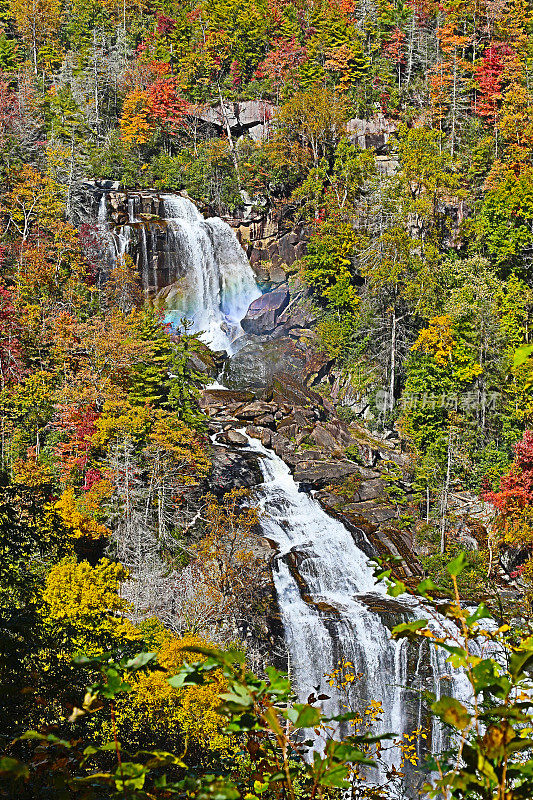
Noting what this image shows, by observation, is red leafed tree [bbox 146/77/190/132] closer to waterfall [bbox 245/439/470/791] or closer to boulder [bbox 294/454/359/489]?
boulder [bbox 294/454/359/489]

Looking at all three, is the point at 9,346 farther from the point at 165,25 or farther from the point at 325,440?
the point at 165,25

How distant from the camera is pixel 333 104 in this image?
31875 millimetres

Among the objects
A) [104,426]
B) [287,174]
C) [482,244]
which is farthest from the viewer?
[287,174]

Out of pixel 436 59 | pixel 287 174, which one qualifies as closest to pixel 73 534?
pixel 287 174

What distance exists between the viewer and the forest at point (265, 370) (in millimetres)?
9594

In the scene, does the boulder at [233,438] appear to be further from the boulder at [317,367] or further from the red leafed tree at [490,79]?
the red leafed tree at [490,79]

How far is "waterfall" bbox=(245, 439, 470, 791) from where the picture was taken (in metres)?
14.0

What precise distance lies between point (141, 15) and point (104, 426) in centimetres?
4074

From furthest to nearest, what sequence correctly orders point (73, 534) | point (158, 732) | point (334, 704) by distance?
point (334, 704), point (73, 534), point (158, 732)

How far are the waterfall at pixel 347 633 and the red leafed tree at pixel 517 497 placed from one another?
4.55 meters

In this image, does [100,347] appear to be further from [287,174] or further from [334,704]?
[287,174]

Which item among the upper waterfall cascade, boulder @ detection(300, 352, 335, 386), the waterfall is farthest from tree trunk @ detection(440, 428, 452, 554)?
the upper waterfall cascade

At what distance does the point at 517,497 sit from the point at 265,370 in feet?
36.2

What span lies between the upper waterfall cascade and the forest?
0.13 meters
